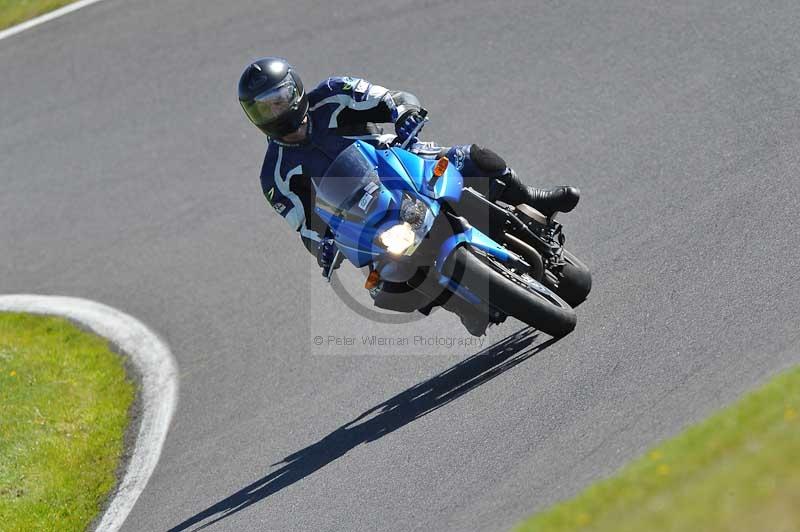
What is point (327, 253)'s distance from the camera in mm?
8023

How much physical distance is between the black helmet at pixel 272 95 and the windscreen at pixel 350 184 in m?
0.50

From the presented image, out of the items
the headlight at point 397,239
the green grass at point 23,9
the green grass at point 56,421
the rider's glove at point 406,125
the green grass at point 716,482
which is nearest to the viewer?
the green grass at point 716,482

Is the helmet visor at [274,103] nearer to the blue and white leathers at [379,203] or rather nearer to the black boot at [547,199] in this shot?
the blue and white leathers at [379,203]

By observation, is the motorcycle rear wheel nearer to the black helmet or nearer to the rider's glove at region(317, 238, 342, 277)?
the rider's glove at region(317, 238, 342, 277)

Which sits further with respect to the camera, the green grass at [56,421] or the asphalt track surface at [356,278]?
the green grass at [56,421]

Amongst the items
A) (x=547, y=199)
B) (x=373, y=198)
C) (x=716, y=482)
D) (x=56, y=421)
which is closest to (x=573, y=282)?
(x=547, y=199)

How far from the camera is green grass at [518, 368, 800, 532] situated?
4918 mm

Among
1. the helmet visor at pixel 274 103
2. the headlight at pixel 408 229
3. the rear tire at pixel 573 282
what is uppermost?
the helmet visor at pixel 274 103

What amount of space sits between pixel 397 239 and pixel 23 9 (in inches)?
473

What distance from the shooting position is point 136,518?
846cm

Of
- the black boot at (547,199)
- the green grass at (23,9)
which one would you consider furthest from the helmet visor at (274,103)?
the green grass at (23,9)

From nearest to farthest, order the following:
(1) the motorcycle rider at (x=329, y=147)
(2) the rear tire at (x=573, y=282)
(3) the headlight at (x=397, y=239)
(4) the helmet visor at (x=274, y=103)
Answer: (3) the headlight at (x=397, y=239)
(4) the helmet visor at (x=274, y=103)
(1) the motorcycle rider at (x=329, y=147)
(2) the rear tire at (x=573, y=282)

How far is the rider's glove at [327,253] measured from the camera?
801 cm

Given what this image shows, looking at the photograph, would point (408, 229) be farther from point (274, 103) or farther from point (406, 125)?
point (274, 103)
